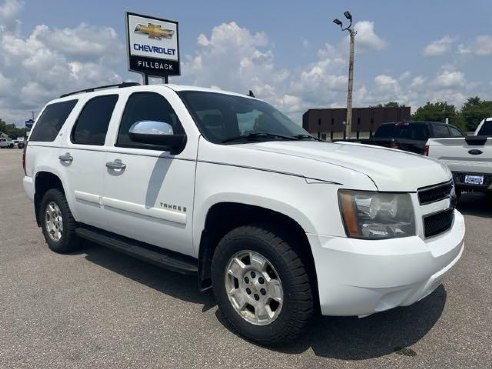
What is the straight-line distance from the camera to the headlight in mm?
2658

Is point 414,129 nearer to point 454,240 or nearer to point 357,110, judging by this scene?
point 454,240

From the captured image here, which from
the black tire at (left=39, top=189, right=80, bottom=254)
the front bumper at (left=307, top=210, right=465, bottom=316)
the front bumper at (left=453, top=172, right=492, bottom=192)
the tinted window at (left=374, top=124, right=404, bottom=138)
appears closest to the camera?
the front bumper at (left=307, top=210, right=465, bottom=316)

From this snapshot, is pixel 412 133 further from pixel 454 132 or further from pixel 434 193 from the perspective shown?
pixel 434 193

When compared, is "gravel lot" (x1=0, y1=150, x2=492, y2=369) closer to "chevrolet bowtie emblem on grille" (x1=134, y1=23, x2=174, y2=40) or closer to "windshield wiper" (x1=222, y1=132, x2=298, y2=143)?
"windshield wiper" (x1=222, y1=132, x2=298, y2=143)

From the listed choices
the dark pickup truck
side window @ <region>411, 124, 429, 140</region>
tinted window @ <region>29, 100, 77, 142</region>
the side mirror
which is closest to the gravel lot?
the side mirror

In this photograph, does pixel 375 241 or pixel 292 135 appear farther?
pixel 292 135

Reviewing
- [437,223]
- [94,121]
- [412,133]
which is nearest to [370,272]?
[437,223]

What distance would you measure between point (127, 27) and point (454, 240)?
20.5 metres

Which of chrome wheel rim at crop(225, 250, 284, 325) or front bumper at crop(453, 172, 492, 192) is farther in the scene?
front bumper at crop(453, 172, 492, 192)

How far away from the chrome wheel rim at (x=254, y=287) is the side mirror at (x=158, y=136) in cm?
102

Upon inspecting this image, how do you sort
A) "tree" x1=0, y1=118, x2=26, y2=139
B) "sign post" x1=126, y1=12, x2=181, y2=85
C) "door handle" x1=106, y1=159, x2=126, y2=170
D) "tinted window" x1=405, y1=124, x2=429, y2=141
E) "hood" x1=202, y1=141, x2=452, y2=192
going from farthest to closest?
1. "tree" x1=0, y1=118, x2=26, y2=139
2. "sign post" x1=126, y1=12, x2=181, y2=85
3. "tinted window" x1=405, y1=124, x2=429, y2=141
4. "door handle" x1=106, y1=159, x2=126, y2=170
5. "hood" x1=202, y1=141, x2=452, y2=192

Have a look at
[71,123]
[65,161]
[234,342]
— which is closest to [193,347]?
[234,342]

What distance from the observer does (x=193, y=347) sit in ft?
10.3

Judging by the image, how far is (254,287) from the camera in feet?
10.3
